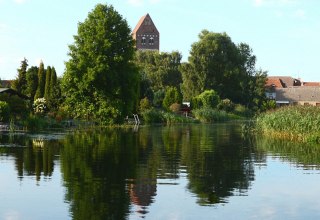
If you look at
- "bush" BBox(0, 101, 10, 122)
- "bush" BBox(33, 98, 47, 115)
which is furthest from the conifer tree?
"bush" BBox(0, 101, 10, 122)

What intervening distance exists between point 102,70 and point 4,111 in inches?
541

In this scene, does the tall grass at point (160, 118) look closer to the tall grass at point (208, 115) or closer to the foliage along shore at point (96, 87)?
the foliage along shore at point (96, 87)

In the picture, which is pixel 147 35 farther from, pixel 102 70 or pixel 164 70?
pixel 102 70

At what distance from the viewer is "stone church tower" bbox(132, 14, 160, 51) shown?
166 meters

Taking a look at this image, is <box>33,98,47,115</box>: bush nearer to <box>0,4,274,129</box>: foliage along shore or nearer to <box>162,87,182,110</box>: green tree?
<box>0,4,274,129</box>: foliage along shore

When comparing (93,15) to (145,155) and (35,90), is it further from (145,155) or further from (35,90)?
(145,155)

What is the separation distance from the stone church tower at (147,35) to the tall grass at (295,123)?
5064 inches

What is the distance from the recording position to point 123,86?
54.7 metres

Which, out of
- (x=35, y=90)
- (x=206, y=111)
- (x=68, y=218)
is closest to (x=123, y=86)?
(x=35, y=90)

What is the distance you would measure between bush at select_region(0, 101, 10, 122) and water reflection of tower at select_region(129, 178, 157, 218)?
26.4 m

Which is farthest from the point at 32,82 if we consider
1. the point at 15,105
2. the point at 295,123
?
the point at 295,123

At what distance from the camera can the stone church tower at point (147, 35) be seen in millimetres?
165750

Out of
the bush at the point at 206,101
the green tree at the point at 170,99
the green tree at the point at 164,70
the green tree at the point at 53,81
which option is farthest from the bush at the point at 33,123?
the green tree at the point at 164,70

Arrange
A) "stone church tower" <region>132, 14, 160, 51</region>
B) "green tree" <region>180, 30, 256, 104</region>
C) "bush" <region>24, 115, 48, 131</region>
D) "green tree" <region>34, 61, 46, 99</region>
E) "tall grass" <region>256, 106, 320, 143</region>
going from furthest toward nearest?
"stone church tower" <region>132, 14, 160, 51</region>
"green tree" <region>180, 30, 256, 104</region>
"green tree" <region>34, 61, 46, 99</region>
"bush" <region>24, 115, 48, 131</region>
"tall grass" <region>256, 106, 320, 143</region>
